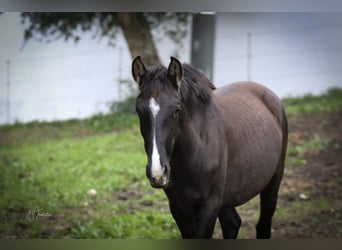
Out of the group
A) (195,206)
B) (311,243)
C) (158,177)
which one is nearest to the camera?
(158,177)

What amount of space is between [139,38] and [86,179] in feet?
3.95

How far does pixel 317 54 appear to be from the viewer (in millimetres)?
3869

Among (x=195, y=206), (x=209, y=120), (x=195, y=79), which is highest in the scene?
(x=195, y=79)

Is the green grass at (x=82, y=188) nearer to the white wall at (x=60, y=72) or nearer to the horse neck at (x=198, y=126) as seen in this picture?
the white wall at (x=60, y=72)

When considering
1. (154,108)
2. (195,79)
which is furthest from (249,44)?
(154,108)

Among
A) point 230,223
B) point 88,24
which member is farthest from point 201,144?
point 88,24

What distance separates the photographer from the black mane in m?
2.54

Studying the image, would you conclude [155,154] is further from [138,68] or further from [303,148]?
[303,148]

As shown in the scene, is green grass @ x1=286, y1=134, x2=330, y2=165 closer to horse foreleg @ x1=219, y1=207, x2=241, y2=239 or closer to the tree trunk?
horse foreleg @ x1=219, y1=207, x2=241, y2=239

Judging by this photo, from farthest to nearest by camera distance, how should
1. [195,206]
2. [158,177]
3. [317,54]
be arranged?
1. [317,54]
2. [195,206]
3. [158,177]

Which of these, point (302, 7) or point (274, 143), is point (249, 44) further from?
point (274, 143)

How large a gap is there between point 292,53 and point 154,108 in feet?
5.96

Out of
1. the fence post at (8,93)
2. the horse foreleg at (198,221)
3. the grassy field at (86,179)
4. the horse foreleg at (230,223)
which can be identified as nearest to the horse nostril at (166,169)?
the horse foreleg at (198,221)

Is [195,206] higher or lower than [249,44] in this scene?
lower
